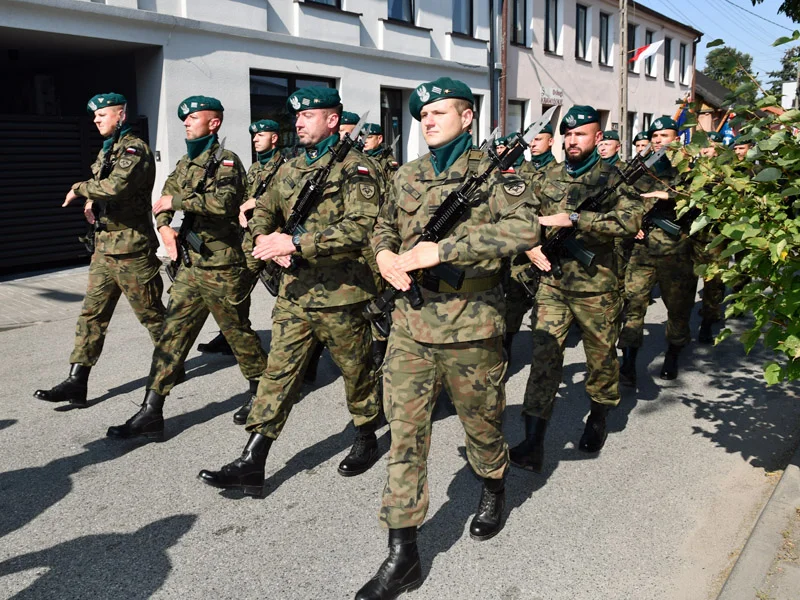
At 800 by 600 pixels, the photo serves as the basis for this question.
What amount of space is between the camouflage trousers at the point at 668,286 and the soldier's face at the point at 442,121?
136 inches

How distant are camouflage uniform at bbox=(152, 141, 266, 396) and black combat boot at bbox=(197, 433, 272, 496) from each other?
1058 mm

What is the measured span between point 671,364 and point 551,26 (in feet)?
62.8

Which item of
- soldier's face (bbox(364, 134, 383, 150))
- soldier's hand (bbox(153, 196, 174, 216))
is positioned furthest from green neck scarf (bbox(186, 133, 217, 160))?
soldier's face (bbox(364, 134, 383, 150))

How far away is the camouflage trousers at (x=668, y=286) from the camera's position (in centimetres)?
605

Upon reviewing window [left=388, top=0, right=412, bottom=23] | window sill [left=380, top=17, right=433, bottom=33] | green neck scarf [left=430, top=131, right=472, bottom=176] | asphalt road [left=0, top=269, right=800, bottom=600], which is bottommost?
asphalt road [left=0, top=269, right=800, bottom=600]

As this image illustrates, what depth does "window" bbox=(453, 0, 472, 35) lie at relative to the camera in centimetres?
1825

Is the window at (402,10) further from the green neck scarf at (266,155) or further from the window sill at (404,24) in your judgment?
the green neck scarf at (266,155)

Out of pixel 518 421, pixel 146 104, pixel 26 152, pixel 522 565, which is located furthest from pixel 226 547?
pixel 146 104

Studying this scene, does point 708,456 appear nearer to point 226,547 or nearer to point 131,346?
point 226,547

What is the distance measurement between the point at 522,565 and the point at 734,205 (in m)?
1.83

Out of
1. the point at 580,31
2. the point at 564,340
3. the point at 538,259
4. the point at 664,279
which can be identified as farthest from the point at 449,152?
the point at 580,31

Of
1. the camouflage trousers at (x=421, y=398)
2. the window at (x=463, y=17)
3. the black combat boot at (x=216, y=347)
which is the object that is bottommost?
the black combat boot at (x=216, y=347)

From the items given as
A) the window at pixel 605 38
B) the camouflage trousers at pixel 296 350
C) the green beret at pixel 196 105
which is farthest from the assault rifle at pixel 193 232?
the window at pixel 605 38

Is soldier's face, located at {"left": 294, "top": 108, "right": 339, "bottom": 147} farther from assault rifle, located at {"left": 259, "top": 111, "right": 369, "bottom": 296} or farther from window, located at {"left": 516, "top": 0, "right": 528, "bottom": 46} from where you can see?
window, located at {"left": 516, "top": 0, "right": 528, "bottom": 46}
